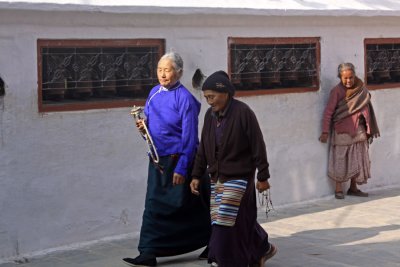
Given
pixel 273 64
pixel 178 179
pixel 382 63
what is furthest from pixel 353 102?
pixel 178 179

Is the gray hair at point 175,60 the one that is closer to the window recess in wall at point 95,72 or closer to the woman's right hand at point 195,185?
the woman's right hand at point 195,185

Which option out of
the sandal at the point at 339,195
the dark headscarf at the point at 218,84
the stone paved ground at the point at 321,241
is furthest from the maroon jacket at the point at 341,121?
the dark headscarf at the point at 218,84

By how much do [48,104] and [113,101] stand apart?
66 cm

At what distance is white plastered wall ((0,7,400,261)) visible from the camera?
710 centimetres

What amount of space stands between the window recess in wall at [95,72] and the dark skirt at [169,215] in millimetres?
1108

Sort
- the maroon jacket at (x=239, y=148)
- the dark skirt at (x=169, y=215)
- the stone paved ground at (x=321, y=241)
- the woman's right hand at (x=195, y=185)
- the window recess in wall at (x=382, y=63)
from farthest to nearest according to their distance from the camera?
the window recess in wall at (x=382, y=63) < the stone paved ground at (x=321, y=241) < the dark skirt at (x=169, y=215) < the woman's right hand at (x=195, y=185) < the maroon jacket at (x=239, y=148)

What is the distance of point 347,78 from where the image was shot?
9.67m

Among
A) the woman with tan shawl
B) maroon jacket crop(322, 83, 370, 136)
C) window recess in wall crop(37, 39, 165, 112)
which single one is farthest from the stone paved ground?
window recess in wall crop(37, 39, 165, 112)

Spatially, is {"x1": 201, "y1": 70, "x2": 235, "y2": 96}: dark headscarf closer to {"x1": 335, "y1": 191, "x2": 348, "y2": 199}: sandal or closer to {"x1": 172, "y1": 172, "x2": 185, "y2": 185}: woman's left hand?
{"x1": 172, "y1": 172, "x2": 185, "y2": 185}: woman's left hand

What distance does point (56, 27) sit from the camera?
23.9 feet

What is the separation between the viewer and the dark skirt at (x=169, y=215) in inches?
270

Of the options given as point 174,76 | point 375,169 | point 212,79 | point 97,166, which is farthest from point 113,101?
point 375,169

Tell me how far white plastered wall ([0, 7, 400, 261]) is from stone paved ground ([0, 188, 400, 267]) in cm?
23

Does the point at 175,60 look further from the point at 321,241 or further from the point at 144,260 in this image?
the point at 321,241
